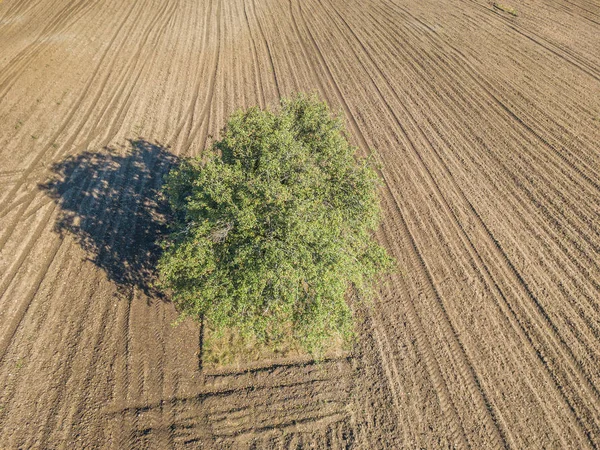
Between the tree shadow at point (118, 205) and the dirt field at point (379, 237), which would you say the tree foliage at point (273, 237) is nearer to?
the dirt field at point (379, 237)

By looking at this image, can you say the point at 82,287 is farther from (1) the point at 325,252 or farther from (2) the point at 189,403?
(1) the point at 325,252

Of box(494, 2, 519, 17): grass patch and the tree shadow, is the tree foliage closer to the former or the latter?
the tree shadow

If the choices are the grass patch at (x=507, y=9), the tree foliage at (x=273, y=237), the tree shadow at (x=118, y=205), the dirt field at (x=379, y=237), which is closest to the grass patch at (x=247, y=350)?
the dirt field at (x=379, y=237)

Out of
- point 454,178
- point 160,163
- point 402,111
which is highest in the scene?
point 402,111

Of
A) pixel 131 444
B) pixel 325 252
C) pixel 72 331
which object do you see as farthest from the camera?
pixel 72 331

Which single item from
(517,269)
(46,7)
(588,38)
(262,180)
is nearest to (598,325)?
(517,269)

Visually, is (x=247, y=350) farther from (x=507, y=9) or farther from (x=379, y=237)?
(x=507, y=9)

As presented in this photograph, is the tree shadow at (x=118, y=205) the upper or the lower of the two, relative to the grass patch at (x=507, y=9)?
lower
